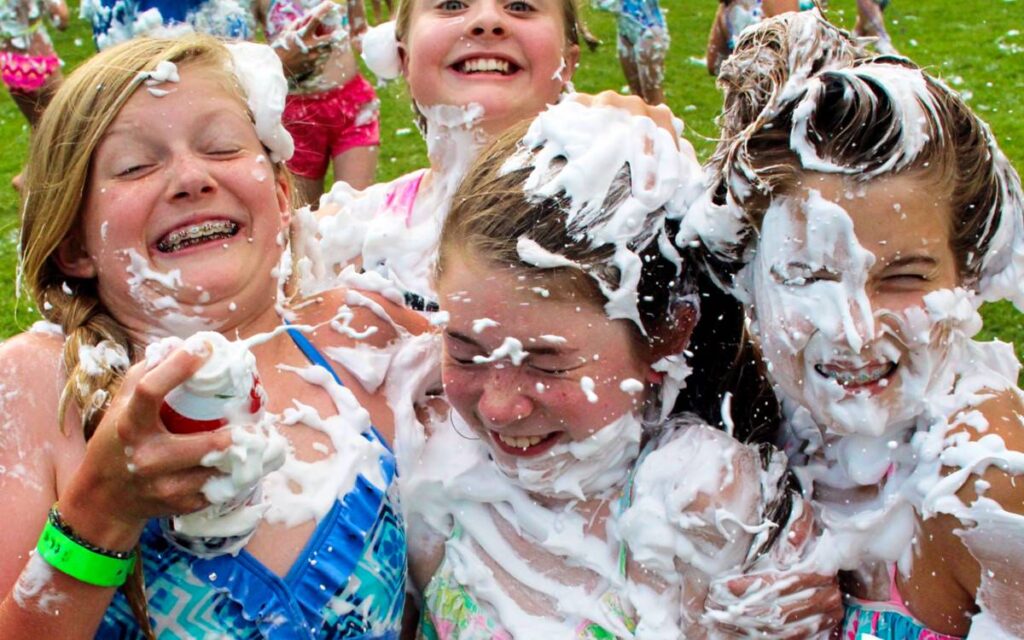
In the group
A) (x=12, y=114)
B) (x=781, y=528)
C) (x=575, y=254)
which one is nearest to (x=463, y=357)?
(x=575, y=254)

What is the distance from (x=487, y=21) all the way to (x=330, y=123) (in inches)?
104

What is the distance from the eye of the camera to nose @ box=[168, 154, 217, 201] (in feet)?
6.65

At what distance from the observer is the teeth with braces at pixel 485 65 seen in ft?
9.57

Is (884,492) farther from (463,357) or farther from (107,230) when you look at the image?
(107,230)

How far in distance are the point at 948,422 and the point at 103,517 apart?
1.28 m

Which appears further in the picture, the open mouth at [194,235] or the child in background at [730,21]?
the child in background at [730,21]

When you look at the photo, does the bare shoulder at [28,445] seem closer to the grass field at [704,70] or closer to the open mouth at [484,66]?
the open mouth at [484,66]

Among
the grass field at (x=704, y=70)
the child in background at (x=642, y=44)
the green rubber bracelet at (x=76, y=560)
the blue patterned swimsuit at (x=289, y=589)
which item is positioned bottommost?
the grass field at (x=704, y=70)

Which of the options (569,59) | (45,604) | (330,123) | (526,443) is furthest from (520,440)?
(330,123)

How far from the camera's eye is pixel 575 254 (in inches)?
75.5

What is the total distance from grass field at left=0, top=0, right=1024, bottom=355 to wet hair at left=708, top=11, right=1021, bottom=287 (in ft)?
16.0

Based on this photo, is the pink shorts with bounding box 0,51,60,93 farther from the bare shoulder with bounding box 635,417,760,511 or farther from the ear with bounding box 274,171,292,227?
the bare shoulder with bounding box 635,417,760,511

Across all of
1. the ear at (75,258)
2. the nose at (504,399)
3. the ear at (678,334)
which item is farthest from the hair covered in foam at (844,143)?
the ear at (75,258)

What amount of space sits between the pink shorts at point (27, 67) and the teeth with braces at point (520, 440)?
4589 millimetres
